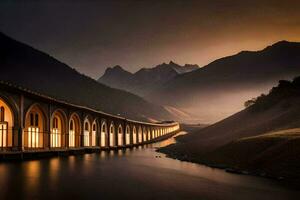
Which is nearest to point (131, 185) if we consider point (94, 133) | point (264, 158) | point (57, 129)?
point (264, 158)

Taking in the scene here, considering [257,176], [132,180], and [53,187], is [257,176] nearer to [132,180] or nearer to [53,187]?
[132,180]

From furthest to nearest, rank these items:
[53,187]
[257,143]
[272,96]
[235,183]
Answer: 1. [272,96]
2. [257,143]
3. [235,183]
4. [53,187]

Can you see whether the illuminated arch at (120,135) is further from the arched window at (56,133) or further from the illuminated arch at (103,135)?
the arched window at (56,133)

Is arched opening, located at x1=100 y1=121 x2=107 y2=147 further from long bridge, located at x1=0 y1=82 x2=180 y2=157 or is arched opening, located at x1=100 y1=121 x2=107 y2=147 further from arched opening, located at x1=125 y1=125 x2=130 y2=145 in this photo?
arched opening, located at x1=125 y1=125 x2=130 y2=145

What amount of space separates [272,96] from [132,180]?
76550 millimetres

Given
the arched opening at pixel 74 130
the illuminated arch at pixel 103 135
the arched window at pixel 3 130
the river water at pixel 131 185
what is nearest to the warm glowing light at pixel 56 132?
the arched opening at pixel 74 130

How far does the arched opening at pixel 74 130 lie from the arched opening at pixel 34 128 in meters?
13.6

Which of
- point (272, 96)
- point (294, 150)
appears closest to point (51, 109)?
point (294, 150)

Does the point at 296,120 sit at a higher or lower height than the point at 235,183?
higher

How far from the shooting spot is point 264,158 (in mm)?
47594

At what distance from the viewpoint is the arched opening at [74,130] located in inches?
3413

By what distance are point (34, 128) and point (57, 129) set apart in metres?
10.4

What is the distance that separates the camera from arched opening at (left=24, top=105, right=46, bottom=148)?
67.3m

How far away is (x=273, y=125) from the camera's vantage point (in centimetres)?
7956
